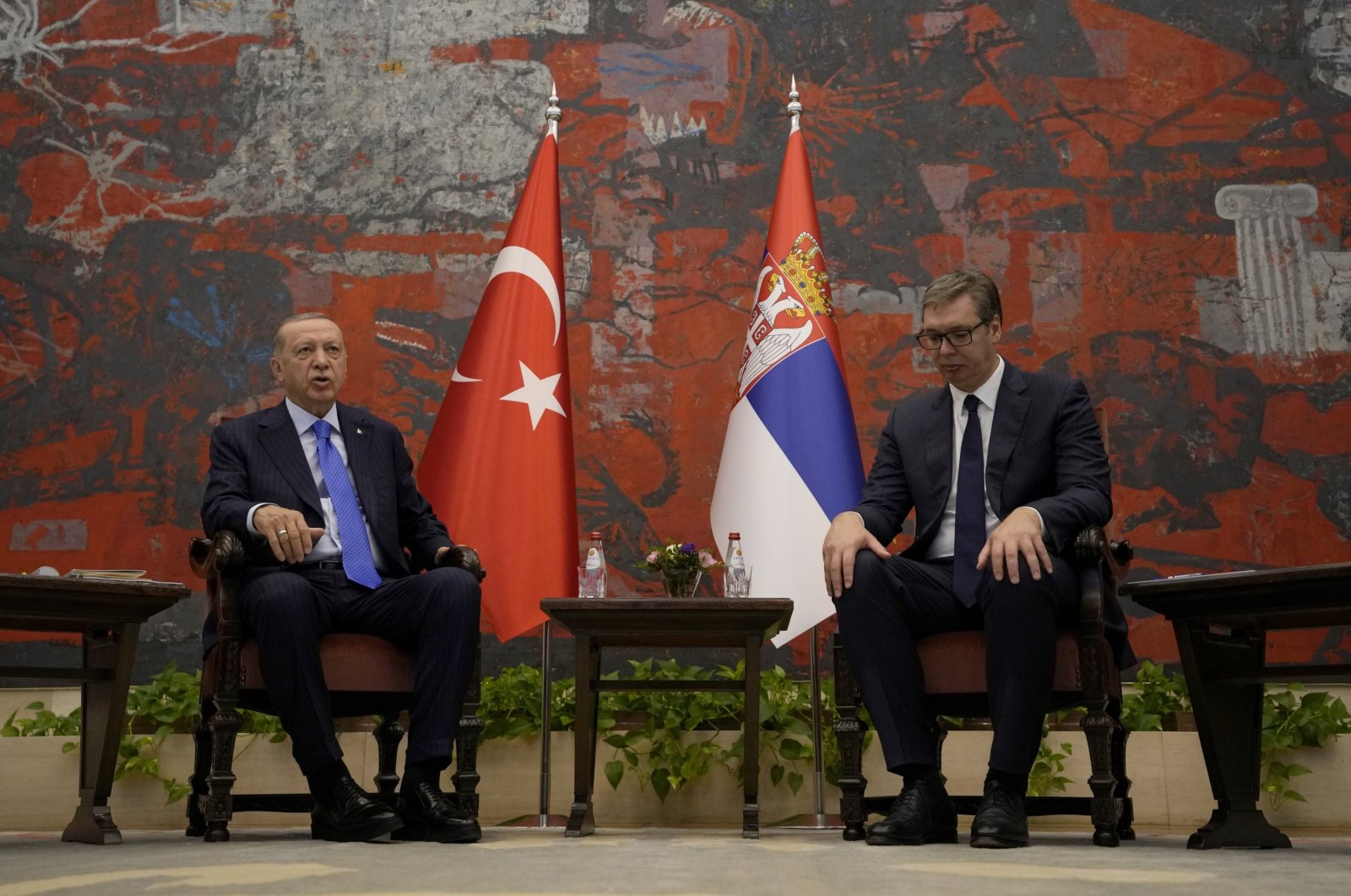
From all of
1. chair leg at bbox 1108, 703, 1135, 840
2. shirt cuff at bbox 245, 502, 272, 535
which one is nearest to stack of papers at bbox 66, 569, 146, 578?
shirt cuff at bbox 245, 502, 272, 535

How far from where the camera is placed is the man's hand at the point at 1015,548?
2.64 meters

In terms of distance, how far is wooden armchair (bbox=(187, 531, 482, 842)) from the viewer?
113 inches

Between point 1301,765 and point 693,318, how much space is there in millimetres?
2615

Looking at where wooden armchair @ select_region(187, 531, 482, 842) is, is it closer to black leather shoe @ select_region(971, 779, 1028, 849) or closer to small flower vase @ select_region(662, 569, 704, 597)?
small flower vase @ select_region(662, 569, 704, 597)

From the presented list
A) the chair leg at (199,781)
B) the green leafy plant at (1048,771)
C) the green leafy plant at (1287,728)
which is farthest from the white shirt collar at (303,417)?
the green leafy plant at (1287,728)

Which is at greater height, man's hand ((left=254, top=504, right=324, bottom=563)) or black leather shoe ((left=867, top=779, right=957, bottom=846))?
man's hand ((left=254, top=504, right=324, bottom=563))

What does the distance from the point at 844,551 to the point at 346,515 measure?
1255 millimetres

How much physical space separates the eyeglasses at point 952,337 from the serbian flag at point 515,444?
1.38m

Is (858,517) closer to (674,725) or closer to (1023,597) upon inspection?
(1023,597)

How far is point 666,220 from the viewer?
5.09 metres

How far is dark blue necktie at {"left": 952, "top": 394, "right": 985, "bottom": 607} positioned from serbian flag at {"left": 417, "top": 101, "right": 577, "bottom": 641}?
54.3 inches

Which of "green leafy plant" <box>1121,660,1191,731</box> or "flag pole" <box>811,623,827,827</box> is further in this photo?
"green leafy plant" <box>1121,660,1191,731</box>

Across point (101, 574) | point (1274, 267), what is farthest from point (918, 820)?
point (1274, 267)

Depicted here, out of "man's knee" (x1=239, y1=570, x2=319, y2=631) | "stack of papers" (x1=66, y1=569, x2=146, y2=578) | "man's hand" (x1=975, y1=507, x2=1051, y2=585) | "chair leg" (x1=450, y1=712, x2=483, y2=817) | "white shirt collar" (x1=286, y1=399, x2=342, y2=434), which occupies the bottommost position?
"chair leg" (x1=450, y1=712, x2=483, y2=817)
